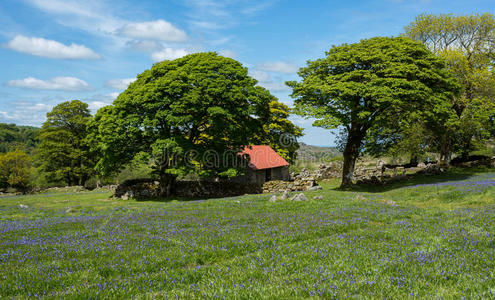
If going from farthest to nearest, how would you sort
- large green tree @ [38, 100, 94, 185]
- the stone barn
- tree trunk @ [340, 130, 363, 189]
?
large green tree @ [38, 100, 94, 185], the stone barn, tree trunk @ [340, 130, 363, 189]

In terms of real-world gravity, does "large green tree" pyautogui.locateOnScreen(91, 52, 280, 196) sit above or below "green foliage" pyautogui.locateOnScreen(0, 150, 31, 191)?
above

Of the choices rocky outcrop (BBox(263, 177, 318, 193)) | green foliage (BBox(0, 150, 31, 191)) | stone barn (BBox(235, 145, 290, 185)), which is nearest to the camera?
rocky outcrop (BBox(263, 177, 318, 193))

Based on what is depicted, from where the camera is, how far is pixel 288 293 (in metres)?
5.70

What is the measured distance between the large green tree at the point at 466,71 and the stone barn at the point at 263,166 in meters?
23.8

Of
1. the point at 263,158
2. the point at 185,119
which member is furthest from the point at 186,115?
the point at 263,158

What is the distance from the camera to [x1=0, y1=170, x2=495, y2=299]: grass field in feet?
19.5

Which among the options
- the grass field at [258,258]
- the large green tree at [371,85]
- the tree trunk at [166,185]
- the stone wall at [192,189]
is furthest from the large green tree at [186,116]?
the grass field at [258,258]

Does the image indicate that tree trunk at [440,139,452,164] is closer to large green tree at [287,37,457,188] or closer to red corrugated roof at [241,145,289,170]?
large green tree at [287,37,457,188]

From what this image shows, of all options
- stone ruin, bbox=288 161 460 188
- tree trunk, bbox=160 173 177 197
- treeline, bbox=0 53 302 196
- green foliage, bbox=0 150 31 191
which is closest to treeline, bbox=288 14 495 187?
stone ruin, bbox=288 161 460 188

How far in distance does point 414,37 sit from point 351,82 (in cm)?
3047

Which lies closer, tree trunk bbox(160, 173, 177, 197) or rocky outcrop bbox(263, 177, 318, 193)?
tree trunk bbox(160, 173, 177, 197)

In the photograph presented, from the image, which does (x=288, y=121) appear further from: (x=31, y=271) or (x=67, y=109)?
(x=31, y=271)

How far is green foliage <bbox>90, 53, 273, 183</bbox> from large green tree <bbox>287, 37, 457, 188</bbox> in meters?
6.52

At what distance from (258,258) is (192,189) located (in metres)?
31.9
